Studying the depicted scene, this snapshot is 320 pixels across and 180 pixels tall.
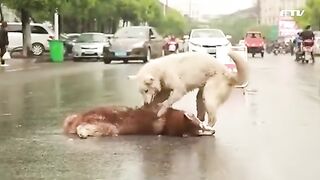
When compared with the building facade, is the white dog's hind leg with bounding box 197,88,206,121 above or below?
below

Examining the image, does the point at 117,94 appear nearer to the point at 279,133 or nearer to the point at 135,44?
the point at 279,133

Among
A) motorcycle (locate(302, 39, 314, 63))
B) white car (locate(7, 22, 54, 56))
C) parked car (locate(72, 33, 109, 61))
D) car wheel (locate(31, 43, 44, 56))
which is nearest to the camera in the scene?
motorcycle (locate(302, 39, 314, 63))

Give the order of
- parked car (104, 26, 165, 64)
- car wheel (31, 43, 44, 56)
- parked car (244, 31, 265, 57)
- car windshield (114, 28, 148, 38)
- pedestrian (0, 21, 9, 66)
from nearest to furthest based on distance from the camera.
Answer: pedestrian (0, 21, 9, 66) → parked car (104, 26, 165, 64) → car windshield (114, 28, 148, 38) → car wheel (31, 43, 44, 56) → parked car (244, 31, 265, 57)

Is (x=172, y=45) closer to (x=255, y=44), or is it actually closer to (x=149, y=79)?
(x=255, y=44)

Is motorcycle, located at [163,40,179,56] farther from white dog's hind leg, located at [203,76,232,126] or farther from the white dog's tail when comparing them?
white dog's hind leg, located at [203,76,232,126]

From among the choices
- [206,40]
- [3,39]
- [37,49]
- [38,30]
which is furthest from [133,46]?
[38,30]

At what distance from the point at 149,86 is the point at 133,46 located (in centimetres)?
2238

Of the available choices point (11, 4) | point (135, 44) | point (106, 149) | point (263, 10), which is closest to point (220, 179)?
point (106, 149)

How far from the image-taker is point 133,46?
3136 centimetres

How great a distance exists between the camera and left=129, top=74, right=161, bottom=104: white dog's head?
9055 mm

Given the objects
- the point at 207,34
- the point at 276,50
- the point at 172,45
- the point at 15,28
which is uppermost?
the point at 15,28

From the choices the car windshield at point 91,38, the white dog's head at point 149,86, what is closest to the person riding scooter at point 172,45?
the car windshield at point 91,38

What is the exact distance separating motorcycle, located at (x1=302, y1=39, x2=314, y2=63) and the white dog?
24.7 meters

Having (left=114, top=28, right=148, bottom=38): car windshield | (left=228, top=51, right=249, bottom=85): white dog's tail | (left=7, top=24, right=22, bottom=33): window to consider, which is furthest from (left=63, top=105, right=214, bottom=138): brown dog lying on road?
(left=7, top=24, right=22, bottom=33): window
